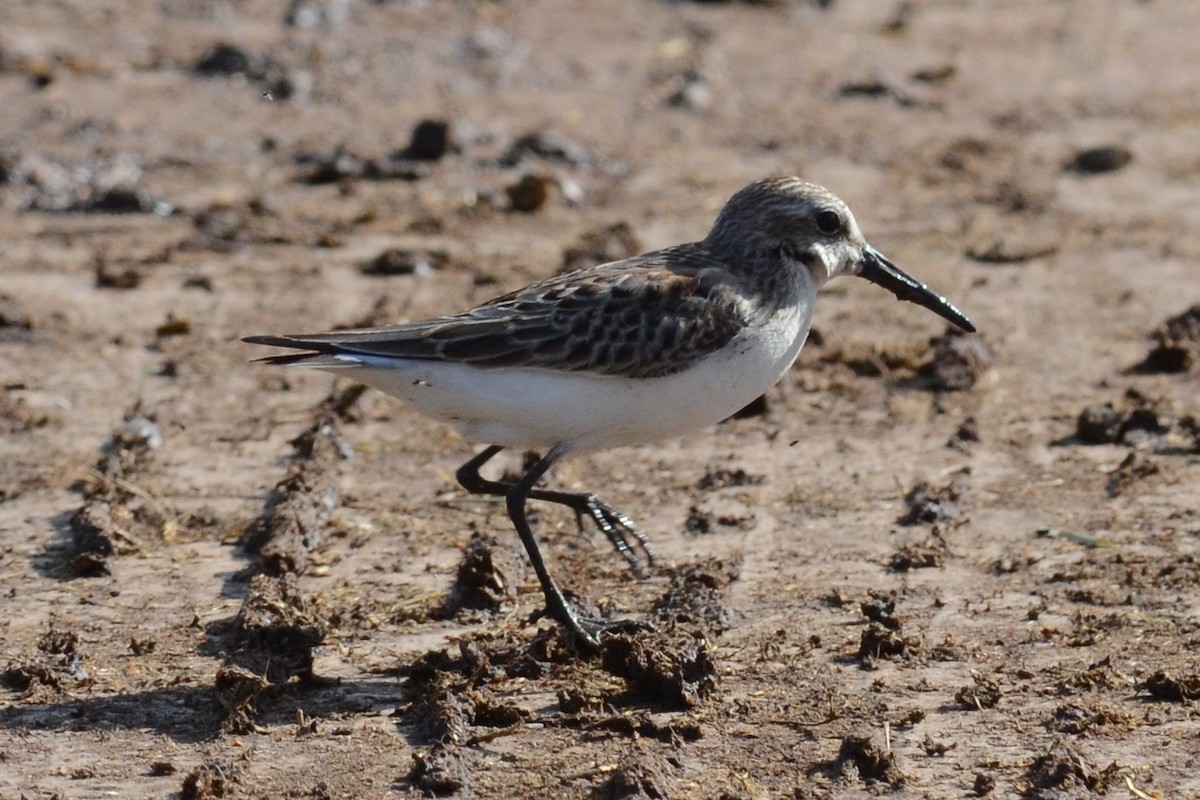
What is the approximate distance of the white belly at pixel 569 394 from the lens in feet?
22.1

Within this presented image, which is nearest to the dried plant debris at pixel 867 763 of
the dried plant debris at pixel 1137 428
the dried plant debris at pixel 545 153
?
the dried plant debris at pixel 1137 428

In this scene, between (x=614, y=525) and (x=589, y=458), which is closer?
(x=614, y=525)

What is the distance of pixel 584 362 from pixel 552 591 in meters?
0.84

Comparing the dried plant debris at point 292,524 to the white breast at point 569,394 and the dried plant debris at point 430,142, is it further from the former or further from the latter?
the dried plant debris at point 430,142

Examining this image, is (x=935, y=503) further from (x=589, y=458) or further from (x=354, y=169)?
(x=354, y=169)

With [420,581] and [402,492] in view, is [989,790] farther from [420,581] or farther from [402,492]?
[402,492]

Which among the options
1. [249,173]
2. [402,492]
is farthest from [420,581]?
[249,173]

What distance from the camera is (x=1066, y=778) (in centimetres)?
562

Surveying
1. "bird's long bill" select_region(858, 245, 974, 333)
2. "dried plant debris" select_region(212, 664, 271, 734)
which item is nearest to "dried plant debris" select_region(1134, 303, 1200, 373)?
"bird's long bill" select_region(858, 245, 974, 333)

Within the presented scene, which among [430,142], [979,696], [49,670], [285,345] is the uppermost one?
[285,345]

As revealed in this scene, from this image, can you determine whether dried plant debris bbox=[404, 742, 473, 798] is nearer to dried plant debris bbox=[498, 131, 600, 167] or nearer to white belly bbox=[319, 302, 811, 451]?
white belly bbox=[319, 302, 811, 451]

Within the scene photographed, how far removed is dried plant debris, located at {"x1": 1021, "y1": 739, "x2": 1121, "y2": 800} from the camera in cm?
558

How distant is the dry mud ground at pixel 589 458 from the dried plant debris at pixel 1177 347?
0.04 meters

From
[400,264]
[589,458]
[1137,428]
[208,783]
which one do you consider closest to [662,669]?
[208,783]
